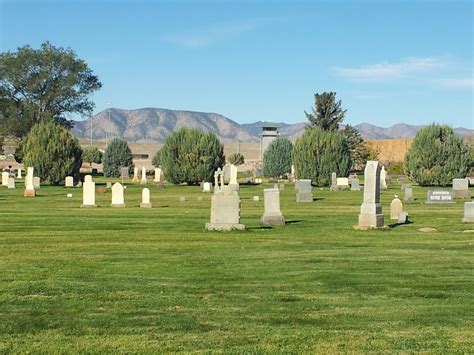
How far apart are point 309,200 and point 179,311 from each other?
99.6 feet

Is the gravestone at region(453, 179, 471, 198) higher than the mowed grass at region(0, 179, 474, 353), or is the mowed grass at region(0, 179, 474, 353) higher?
the gravestone at region(453, 179, 471, 198)

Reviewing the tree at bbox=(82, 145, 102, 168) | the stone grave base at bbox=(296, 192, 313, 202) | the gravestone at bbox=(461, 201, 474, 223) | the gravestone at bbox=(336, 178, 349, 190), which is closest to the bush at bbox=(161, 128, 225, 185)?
the gravestone at bbox=(336, 178, 349, 190)

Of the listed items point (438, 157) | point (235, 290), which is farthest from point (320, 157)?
point (235, 290)

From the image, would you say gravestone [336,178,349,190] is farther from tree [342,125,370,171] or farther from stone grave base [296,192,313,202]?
tree [342,125,370,171]

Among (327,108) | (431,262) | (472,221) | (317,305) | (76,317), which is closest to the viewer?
(76,317)

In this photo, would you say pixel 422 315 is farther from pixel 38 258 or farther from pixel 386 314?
pixel 38 258

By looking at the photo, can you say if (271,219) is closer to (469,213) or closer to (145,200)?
(469,213)

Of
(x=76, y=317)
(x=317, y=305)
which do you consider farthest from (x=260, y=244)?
(x=76, y=317)

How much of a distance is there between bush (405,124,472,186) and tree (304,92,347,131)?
25.5 meters

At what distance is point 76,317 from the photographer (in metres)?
10.0

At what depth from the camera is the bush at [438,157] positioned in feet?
194

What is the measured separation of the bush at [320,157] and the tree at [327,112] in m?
21.5

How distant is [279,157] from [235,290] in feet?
243

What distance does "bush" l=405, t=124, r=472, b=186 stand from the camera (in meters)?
59.3
